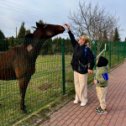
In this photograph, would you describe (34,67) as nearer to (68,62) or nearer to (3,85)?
(3,85)

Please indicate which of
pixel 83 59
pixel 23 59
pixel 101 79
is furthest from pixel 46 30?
pixel 101 79

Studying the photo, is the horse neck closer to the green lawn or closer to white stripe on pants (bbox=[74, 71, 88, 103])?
the green lawn

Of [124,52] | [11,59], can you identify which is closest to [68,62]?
[11,59]

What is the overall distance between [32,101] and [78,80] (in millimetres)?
1365

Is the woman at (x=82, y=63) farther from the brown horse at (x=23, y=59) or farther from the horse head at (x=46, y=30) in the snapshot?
the brown horse at (x=23, y=59)

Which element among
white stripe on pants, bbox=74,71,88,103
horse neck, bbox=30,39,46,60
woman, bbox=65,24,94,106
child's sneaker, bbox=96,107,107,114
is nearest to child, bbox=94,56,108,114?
child's sneaker, bbox=96,107,107,114

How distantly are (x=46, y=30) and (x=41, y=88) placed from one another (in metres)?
2.67

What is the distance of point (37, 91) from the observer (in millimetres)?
10633

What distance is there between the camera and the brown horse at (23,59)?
8.43 m

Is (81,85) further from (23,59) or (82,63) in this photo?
(23,59)

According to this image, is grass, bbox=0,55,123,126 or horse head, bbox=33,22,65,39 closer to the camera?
grass, bbox=0,55,123,126

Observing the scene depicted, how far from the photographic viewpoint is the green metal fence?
334 inches

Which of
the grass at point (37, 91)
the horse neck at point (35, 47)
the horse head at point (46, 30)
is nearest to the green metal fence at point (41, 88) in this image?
the grass at point (37, 91)

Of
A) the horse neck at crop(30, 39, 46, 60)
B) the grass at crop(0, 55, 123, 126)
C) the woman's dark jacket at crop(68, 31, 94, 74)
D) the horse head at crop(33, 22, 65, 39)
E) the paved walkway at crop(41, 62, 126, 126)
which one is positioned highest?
the horse head at crop(33, 22, 65, 39)
